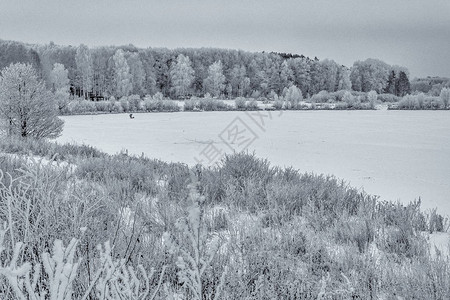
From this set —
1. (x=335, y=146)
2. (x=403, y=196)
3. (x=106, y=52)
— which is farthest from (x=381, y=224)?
(x=106, y=52)

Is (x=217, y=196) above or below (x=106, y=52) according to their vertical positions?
below

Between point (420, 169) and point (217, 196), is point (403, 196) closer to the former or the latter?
point (420, 169)

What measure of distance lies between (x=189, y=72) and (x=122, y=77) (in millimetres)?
11176

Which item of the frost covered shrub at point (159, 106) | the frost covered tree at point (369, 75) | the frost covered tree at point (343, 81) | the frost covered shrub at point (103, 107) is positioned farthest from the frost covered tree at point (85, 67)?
the frost covered tree at point (369, 75)

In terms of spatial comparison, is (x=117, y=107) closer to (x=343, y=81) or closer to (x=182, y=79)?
(x=182, y=79)

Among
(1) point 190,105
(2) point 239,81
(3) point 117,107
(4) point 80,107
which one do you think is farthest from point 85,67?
(1) point 190,105

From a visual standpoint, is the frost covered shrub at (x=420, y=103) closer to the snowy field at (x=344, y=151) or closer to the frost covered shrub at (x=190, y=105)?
the frost covered shrub at (x=190, y=105)

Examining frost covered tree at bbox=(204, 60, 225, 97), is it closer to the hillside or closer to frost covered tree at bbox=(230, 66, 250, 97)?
frost covered tree at bbox=(230, 66, 250, 97)

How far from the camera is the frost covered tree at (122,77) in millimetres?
57500

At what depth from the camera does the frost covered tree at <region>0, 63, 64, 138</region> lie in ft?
37.0

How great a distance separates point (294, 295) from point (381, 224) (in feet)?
6.41

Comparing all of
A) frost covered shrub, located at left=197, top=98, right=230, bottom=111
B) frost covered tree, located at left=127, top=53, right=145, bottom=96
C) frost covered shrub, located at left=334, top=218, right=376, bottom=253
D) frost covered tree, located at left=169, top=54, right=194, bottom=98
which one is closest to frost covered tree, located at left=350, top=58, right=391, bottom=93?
frost covered tree, located at left=169, top=54, right=194, bottom=98

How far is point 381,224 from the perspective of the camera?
3969mm

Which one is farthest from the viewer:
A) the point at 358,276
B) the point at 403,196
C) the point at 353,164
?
the point at 353,164
